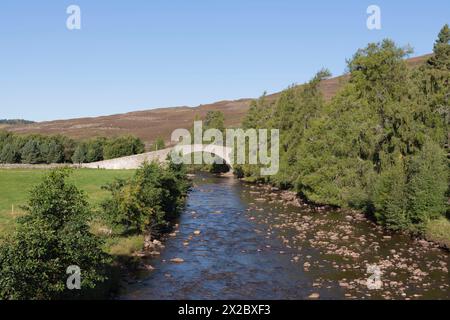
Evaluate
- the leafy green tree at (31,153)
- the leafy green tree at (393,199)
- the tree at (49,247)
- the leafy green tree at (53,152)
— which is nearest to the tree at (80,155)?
the leafy green tree at (53,152)

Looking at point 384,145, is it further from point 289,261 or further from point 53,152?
point 53,152

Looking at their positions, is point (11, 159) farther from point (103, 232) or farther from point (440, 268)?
point (440, 268)

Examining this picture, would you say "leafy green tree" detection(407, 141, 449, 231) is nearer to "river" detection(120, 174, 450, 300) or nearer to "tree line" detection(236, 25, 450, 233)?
"tree line" detection(236, 25, 450, 233)

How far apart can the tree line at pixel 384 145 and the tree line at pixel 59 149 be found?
69.3 metres

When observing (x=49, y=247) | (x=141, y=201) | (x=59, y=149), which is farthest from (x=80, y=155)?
(x=49, y=247)

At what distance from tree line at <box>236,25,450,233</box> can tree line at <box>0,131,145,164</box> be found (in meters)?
69.3

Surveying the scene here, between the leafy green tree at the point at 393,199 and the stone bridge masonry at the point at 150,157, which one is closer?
the leafy green tree at the point at 393,199

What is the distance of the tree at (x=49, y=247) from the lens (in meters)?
15.4

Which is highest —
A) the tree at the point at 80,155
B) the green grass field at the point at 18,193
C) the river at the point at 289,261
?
the tree at the point at 80,155

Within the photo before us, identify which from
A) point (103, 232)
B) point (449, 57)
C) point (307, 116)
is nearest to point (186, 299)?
point (103, 232)

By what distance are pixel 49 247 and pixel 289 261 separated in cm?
1673

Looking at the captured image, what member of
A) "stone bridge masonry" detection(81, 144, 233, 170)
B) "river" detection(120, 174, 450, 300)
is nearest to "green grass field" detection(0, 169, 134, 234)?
"river" detection(120, 174, 450, 300)

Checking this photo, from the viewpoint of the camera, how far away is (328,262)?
29.0 meters

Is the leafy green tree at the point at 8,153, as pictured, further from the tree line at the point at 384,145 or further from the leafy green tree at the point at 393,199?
the leafy green tree at the point at 393,199
